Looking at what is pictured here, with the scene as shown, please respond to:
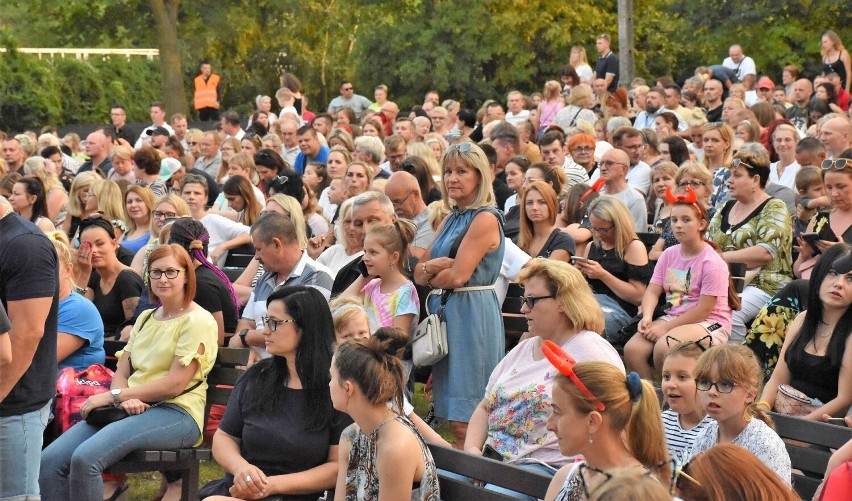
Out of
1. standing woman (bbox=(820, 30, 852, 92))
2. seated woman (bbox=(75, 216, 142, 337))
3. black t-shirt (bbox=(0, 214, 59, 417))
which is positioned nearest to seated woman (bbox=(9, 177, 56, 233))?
seated woman (bbox=(75, 216, 142, 337))

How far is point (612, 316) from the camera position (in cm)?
785

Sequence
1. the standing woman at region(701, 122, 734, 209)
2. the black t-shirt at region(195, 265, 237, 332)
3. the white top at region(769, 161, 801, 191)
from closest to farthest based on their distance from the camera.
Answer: the black t-shirt at region(195, 265, 237, 332)
the white top at region(769, 161, 801, 191)
the standing woman at region(701, 122, 734, 209)

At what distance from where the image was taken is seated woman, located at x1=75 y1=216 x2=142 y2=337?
806 cm

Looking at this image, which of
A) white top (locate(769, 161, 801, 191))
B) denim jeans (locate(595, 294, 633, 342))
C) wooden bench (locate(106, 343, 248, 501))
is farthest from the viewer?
white top (locate(769, 161, 801, 191))

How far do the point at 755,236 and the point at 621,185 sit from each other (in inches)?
82.8

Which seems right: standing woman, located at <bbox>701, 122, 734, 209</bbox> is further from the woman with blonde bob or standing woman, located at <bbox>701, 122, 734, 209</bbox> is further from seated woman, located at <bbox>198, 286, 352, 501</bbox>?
the woman with blonde bob

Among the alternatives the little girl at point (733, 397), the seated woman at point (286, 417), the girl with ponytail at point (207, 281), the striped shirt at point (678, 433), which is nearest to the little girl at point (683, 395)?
the striped shirt at point (678, 433)

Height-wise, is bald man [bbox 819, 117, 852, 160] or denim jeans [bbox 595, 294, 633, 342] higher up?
bald man [bbox 819, 117, 852, 160]

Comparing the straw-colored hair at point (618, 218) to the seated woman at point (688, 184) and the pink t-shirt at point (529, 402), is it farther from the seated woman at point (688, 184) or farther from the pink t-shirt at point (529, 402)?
the pink t-shirt at point (529, 402)

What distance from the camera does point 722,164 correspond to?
10867 millimetres

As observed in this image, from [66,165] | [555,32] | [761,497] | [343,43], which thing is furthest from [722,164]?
[343,43]

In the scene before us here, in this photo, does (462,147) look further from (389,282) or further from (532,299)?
(532,299)

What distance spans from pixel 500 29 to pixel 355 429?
80.6ft

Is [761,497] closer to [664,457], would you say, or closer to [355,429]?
[664,457]
